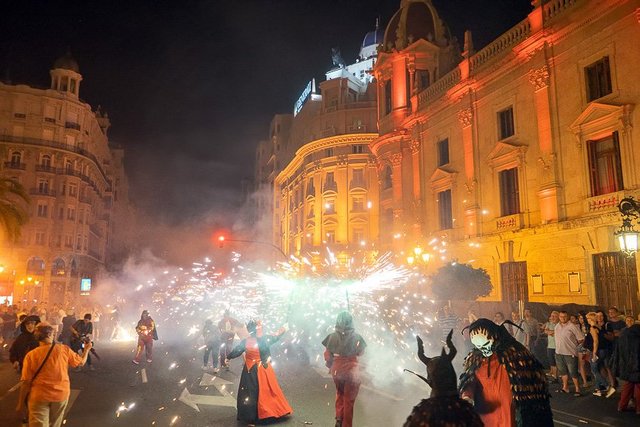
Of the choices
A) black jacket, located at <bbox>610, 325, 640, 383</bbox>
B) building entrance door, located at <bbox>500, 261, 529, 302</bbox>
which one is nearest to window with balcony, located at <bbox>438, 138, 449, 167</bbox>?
building entrance door, located at <bbox>500, 261, 529, 302</bbox>

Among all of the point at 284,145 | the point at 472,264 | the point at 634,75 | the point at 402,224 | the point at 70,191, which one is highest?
the point at 284,145

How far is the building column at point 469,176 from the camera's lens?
22.6 metres

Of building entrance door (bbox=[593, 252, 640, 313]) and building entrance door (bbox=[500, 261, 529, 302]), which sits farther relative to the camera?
building entrance door (bbox=[500, 261, 529, 302])

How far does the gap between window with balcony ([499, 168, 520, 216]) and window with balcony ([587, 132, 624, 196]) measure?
3.62 metres

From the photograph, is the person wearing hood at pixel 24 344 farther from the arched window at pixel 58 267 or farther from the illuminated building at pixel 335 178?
the arched window at pixel 58 267

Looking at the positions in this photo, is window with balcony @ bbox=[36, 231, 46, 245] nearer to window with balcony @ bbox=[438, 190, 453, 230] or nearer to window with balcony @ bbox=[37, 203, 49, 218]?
window with balcony @ bbox=[37, 203, 49, 218]

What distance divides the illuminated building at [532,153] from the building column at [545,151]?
0.16 ft

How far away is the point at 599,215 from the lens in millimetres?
16531

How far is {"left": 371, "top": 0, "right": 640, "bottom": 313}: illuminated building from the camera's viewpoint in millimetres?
16484

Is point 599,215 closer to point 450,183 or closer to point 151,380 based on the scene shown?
point 450,183

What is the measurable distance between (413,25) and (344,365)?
27.7 m

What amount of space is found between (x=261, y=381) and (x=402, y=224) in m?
20.8

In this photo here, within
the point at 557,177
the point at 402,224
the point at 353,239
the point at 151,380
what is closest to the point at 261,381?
the point at 151,380

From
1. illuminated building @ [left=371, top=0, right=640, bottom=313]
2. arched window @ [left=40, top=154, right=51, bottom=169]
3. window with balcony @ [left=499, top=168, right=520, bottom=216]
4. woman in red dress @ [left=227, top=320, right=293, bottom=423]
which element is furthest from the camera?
arched window @ [left=40, top=154, right=51, bottom=169]
